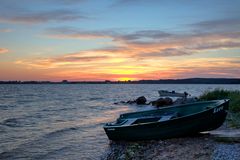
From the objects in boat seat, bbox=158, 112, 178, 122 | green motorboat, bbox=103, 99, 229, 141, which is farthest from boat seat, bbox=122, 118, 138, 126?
boat seat, bbox=158, 112, 178, 122

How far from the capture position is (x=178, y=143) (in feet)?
47.3

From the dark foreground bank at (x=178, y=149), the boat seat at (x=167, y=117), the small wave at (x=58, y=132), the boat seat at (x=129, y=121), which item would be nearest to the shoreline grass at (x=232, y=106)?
the dark foreground bank at (x=178, y=149)

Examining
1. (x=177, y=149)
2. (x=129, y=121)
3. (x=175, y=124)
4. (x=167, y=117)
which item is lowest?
(x=177, y=149)

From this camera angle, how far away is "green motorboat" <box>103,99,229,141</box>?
49.0 ft

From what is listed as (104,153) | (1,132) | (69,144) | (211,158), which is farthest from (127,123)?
(1,132)

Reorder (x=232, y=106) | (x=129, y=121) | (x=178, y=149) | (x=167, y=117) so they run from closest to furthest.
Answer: (x=178, y=149) < (x=167, y=117) < (x=129, y=121) < (x=232, y=106)

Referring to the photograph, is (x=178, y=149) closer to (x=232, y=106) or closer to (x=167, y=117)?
(x=167, y=117)

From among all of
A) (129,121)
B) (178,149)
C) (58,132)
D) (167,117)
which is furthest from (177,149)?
(58,132)

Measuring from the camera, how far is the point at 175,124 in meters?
15.3

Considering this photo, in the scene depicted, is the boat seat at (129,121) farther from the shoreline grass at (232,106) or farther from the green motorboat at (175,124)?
the shoreline grass at (232,106)

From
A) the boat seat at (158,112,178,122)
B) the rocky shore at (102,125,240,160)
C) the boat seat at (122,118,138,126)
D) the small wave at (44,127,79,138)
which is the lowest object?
the small wave at (44,127,79,138)

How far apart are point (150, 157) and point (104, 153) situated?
11.0 ft

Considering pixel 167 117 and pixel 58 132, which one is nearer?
pixel 167 117

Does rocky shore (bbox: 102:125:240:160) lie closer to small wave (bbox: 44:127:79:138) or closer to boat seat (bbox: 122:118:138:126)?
boat seat (bbox: 122:118:138:126)
